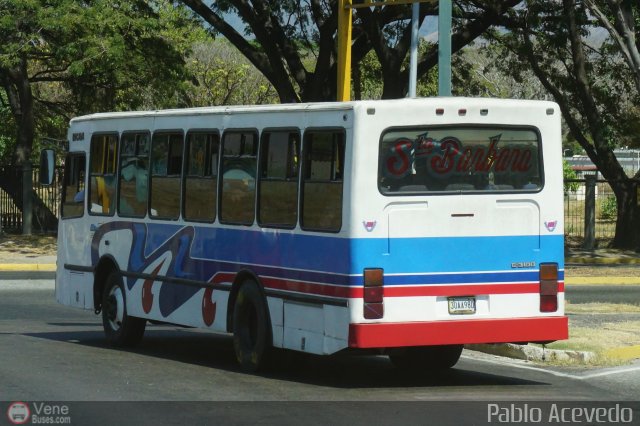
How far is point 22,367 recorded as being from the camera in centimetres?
1238

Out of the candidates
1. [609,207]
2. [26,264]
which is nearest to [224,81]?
[609,207]

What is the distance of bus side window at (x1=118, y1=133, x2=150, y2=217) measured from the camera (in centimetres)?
1448

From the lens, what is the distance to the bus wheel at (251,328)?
12.1 meters

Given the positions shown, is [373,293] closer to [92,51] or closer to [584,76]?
[92,51]

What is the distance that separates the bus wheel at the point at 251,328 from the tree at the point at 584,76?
19962 millimetres

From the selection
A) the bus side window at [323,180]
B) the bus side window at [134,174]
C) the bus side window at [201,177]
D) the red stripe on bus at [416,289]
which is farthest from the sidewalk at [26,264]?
the bus side window at [323,180]

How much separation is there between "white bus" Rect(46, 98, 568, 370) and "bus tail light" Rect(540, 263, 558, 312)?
0.04ft

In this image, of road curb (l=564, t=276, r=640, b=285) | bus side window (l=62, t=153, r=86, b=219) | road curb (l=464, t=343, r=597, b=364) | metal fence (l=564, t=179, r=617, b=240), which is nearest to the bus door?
bus side window (l=62, t=153, r=86, b=219)

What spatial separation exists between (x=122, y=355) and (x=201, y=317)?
127cm

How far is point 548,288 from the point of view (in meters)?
11.5

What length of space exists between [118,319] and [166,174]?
6.63ft

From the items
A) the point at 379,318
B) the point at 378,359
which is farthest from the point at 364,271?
the point at 378,359
